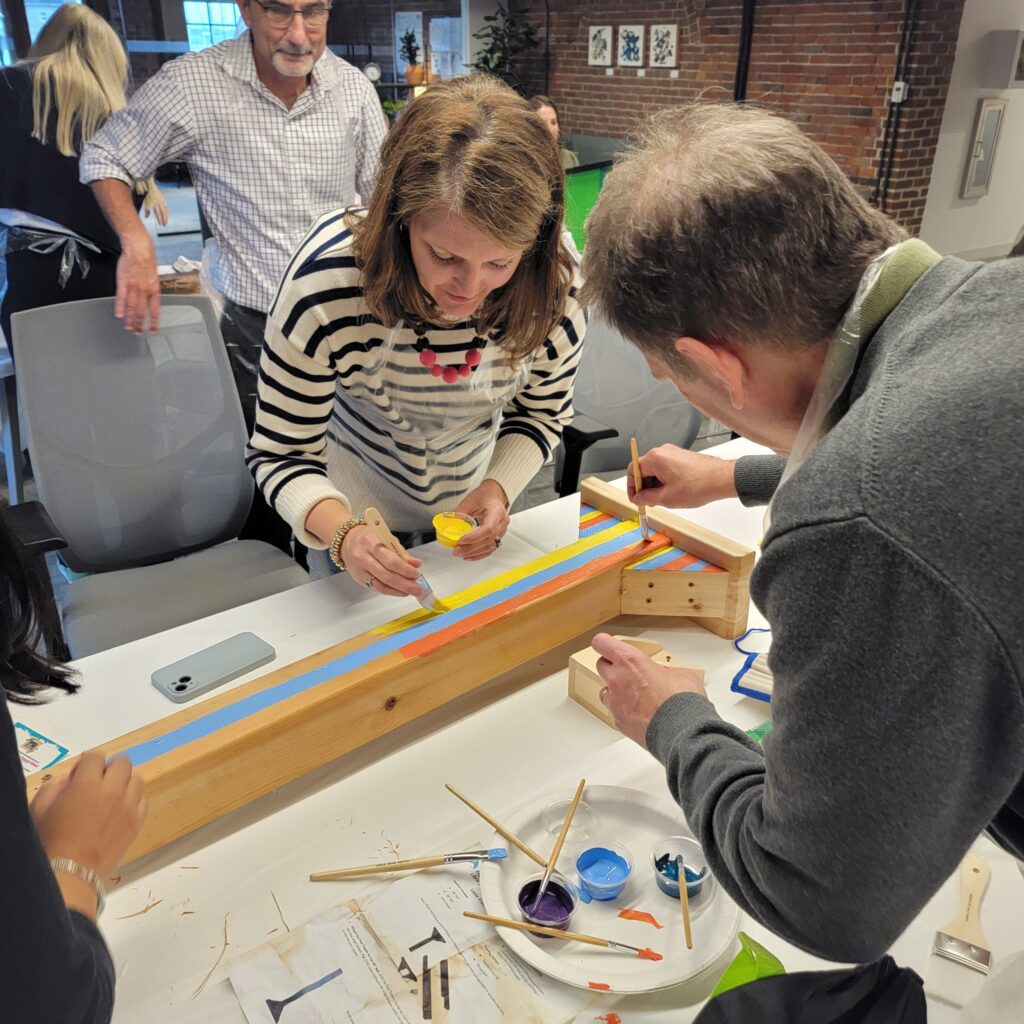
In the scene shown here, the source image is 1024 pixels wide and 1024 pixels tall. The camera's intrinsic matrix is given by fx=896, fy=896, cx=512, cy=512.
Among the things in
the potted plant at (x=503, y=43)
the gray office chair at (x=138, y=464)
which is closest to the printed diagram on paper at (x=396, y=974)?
the gray office chair at (x=138, y=464)

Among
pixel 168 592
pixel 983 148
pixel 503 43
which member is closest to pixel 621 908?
pixel 168 592

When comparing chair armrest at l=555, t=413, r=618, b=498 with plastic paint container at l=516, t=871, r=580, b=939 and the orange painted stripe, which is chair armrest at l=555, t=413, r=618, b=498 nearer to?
the orange painted stripe

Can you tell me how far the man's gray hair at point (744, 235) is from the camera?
31.0 inches

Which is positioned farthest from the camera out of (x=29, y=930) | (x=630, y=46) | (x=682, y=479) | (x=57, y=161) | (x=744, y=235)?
(x=630, y=46)

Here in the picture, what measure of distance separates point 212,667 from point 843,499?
1.04 m

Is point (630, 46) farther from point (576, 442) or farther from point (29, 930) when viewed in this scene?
point (29, 930)

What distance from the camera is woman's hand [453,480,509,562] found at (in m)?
1.66

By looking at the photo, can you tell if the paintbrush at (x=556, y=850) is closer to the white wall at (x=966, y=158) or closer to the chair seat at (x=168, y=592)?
the chair seat at (x=168, y=592)

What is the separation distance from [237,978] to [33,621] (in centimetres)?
44

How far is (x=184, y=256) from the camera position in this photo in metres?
3.56

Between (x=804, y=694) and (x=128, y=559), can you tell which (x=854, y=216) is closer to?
(x=804, y=694)

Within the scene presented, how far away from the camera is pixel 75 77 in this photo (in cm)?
300

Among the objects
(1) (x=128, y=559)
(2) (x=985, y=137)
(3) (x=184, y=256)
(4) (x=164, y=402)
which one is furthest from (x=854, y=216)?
(2) (x=985, y=137)

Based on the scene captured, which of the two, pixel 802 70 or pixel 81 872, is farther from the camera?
pixel 802 70
